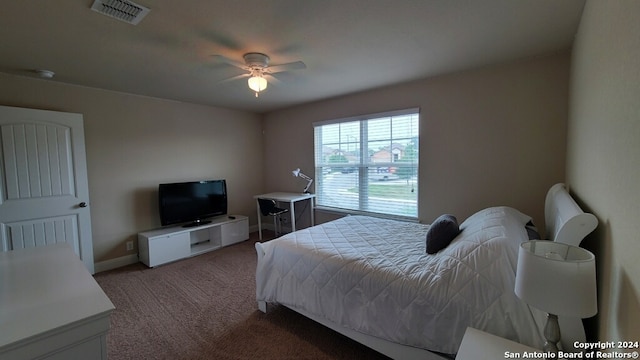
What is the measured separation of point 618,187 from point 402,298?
1146 millimetres

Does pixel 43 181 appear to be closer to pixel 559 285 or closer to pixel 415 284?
pixel 415 284

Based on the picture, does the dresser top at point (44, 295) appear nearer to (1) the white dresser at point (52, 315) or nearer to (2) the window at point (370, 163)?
(1) the white dresser at point (52, 315)

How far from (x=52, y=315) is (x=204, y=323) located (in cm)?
155

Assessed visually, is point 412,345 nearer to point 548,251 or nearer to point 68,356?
point 548,251

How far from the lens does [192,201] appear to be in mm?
4250

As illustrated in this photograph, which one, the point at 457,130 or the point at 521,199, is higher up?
the point at 457,130

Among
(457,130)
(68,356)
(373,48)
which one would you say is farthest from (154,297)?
(457,130)

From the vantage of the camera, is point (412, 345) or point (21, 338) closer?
point (21, 338)

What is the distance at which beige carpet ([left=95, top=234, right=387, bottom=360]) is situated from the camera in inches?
79.4

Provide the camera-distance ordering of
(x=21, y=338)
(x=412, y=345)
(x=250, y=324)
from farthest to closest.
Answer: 1. (x=250, y=324)
2. (x=412, y=345)
3. (x=21, y=338)

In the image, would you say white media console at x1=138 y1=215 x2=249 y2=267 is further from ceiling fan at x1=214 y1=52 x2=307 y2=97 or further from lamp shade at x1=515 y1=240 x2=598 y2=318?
lamp shade at x1=515 y1=240 x2=598 y2=318

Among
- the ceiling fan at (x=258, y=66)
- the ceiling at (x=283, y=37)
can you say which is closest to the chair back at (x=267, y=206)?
the ceiling at (x=283, y=37)

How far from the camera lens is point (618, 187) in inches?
38.5

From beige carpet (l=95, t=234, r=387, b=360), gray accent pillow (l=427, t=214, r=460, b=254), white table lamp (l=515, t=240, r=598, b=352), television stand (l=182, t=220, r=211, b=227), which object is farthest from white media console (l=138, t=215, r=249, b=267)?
white table lamp (l=515, t=240, r=598, b=352)
